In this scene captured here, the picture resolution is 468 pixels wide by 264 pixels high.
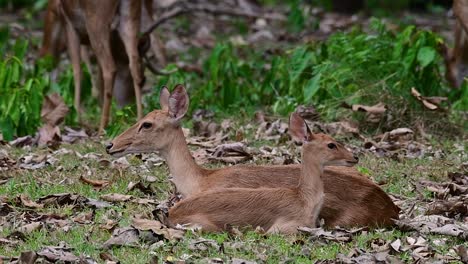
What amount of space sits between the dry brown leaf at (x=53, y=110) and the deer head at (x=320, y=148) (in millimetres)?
4702

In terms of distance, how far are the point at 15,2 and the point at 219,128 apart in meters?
10.3

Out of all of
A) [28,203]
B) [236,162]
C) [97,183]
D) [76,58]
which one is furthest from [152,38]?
[28,203]

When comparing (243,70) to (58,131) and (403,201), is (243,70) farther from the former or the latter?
(403,201)

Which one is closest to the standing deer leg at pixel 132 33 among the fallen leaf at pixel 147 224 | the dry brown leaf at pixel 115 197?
the dry brown leaf at pixel 115 197

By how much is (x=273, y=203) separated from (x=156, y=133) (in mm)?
1124

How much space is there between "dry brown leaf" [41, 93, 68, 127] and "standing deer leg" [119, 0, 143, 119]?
769mm

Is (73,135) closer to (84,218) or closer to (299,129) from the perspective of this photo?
(84,218)

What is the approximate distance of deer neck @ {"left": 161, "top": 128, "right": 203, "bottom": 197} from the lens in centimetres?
774

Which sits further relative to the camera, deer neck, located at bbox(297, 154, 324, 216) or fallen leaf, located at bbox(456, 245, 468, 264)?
deer neck, located at bbox(297, 154, 324, 216)

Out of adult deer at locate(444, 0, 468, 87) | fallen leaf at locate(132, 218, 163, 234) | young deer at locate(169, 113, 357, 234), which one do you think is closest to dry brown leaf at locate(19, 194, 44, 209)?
fallen leaf at locate(132, 218, 163, 234)

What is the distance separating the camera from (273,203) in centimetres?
722

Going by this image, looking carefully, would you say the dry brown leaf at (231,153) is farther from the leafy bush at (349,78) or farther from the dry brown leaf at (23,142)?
the dry brown leaf at (23,142)

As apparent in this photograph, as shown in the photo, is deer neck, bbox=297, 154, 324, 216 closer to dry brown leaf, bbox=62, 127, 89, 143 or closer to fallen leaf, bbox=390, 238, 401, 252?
fallen leaf, bbox=390, 238, 401, 252

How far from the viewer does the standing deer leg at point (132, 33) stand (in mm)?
12094
